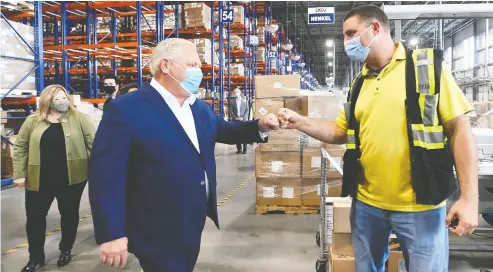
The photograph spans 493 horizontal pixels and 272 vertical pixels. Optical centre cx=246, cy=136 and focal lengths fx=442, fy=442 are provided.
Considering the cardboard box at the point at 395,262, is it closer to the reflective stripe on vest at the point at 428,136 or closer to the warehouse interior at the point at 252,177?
the warehouse interior at the point at 252,177

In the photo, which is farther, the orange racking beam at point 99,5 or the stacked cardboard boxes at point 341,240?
the orange racking beam at point 99,5

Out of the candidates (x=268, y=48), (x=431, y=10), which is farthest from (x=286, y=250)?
(x=268, y=48)

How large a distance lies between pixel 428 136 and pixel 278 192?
474 cm

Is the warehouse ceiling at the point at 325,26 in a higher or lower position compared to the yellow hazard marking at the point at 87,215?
higher

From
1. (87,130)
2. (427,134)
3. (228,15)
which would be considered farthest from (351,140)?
(228,15)

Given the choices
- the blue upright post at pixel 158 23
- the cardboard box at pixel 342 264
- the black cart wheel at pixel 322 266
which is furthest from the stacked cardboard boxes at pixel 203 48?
the cardboard box at pixel 342 264

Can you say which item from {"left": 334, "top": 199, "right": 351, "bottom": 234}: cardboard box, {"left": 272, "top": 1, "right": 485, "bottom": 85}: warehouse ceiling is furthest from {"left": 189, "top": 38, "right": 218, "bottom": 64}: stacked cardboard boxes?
{"left": 272, "top": 1, "right": 485, "bottom": 85}: warehouse ceiling

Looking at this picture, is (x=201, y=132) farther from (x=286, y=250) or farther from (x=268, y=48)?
(x=268, y=48)

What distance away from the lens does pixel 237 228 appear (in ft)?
19.8

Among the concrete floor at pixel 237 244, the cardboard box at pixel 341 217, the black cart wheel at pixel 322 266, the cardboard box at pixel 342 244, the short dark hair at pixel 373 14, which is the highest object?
the short dark hair at pixel 373 14

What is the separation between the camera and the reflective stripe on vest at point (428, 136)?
211 centimetres

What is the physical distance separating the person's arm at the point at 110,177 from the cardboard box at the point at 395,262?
2445mm

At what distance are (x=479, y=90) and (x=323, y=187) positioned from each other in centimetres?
2540

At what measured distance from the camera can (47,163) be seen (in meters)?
4.41
